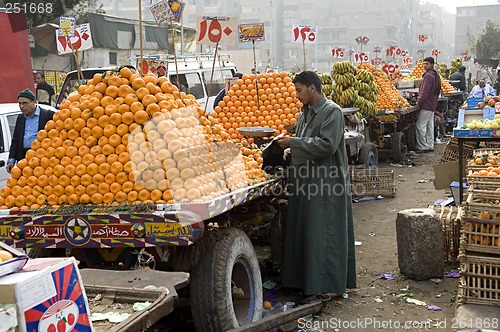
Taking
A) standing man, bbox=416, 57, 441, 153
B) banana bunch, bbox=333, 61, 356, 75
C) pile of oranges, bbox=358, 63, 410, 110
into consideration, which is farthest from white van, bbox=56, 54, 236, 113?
standing man, bbox=416, 57, 441, 153

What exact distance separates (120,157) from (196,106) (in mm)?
961

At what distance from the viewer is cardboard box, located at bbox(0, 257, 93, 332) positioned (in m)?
2.16

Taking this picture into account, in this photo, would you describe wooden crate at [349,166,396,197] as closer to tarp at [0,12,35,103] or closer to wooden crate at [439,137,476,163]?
wooden crate at [439,137,476,163]

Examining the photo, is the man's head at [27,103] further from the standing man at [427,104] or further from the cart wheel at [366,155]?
the standing man at [427,104]

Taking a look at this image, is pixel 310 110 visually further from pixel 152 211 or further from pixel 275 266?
pixel 152 211

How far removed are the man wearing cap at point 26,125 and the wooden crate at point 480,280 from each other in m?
5.27

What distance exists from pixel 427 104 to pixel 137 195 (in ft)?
36.4

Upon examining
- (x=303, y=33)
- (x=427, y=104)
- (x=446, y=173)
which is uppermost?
(x=303, y=33)

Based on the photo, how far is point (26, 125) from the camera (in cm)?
→ 707

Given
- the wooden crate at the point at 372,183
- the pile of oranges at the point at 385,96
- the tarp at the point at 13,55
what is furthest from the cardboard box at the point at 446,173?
the tarp at the point at 13,55

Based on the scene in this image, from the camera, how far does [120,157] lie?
3.99 metres

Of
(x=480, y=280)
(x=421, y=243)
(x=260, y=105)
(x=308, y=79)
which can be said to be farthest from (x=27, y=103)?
(x=480, y=280)

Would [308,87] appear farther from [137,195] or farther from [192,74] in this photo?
[192,74]

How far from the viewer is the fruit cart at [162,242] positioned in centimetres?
367
